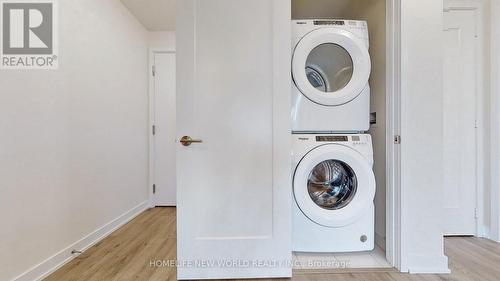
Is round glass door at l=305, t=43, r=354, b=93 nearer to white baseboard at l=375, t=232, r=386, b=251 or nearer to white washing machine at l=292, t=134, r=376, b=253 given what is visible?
white washing machine at l=292, t=134, r=376, b=253

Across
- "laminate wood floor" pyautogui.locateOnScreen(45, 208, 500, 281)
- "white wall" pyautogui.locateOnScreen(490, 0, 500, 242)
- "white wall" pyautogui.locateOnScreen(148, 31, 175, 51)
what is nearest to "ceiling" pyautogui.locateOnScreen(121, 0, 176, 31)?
"white wall" pyautogui.locateOnScreen(148, 31, 175, 51)

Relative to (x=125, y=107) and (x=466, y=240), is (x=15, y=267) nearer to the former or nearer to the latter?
(x=125, y=107)

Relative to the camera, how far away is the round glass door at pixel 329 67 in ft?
6.12

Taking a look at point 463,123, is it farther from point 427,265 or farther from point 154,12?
point 154,12

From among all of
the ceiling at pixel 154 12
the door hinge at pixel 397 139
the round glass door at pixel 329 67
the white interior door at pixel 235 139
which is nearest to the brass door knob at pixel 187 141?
the white interior door at pixel 235 139

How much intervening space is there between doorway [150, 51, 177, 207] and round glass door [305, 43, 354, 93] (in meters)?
1.96

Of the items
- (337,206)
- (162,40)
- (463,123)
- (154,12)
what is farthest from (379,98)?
(162,40)

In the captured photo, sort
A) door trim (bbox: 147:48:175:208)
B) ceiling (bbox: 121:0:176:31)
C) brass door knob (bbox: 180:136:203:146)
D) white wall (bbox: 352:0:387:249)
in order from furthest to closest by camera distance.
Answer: door trim (bbox: 147:48:175:208) < ceiling (bbox: 121:0:176:31) < white wall (bbox: 352:0:387:249) < brass door knob (bbox: 180:136:203:146)

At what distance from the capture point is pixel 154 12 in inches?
107

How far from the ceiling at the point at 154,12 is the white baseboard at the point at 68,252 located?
84.4 inches

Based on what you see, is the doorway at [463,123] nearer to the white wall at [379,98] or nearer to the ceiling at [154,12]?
the white wall at [379,98]

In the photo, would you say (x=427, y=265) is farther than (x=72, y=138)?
No

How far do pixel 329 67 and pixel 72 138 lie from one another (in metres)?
1.99

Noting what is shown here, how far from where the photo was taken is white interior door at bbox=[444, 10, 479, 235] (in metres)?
2.22
